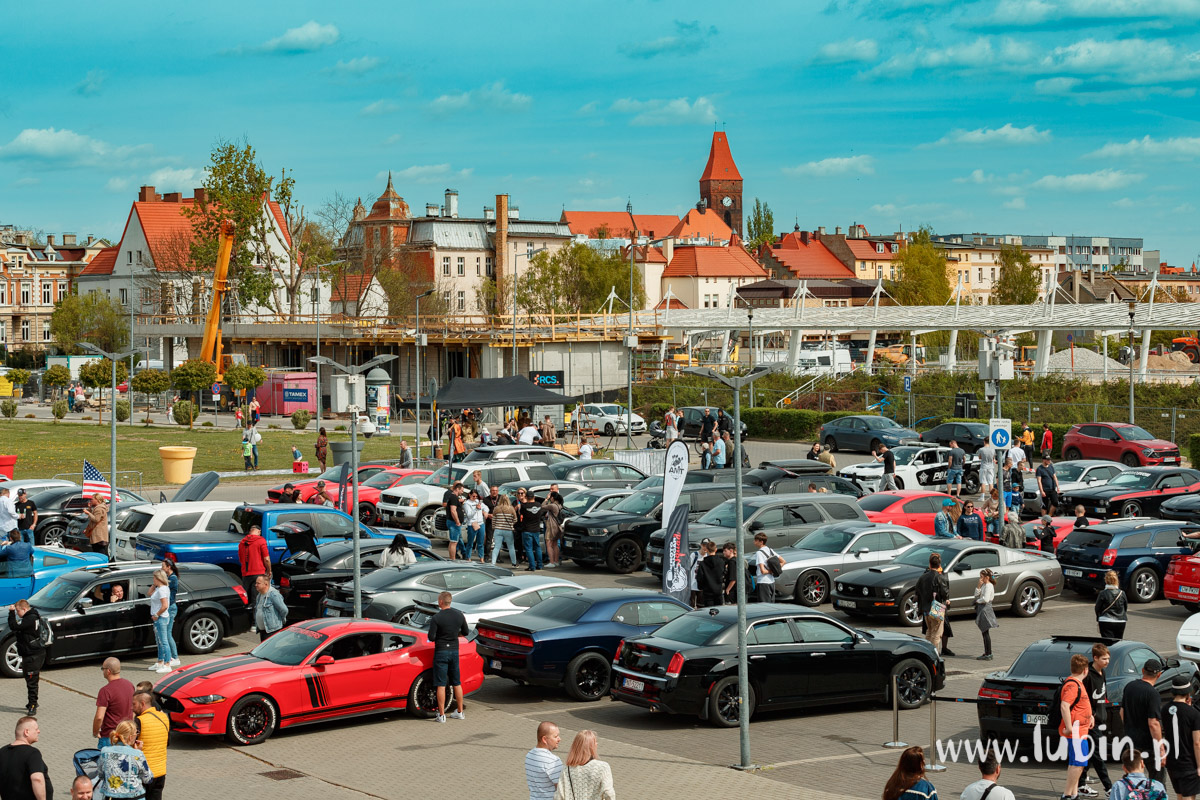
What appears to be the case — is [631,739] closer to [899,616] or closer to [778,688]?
[778,688]

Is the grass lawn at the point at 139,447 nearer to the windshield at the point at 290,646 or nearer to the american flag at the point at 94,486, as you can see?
the american flag at the point at 94,486

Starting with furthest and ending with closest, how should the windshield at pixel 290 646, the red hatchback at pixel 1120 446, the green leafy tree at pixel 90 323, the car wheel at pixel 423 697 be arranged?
the green leafy tree at pixel 90 323 < the red hatchback at pixel 1120 446 < the car wheel at pixel 423 697 < the windshield at pixel 290 646

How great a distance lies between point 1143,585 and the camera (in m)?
22.8

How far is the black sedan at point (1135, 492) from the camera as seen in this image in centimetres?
2903

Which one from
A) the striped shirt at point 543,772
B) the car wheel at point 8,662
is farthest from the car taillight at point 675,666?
the car wheel at point 8,662

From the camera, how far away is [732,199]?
198 meters

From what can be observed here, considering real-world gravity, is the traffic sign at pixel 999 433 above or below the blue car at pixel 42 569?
above

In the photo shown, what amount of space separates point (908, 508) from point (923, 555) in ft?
16.7

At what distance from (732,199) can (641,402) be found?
14214 centimetres

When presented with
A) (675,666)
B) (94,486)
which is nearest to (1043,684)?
(675,666)

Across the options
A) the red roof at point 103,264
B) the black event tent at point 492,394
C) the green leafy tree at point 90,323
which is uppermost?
the red roof at point 103,264

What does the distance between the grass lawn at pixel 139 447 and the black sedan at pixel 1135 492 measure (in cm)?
2495

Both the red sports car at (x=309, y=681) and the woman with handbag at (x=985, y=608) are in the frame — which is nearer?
the red sports car at (x=309, y=681)

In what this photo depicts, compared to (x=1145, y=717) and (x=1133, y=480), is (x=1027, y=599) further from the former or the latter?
(x=1145, y=717)
